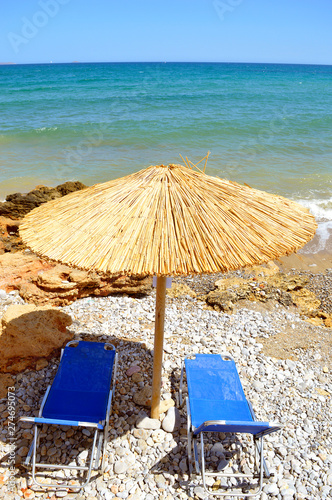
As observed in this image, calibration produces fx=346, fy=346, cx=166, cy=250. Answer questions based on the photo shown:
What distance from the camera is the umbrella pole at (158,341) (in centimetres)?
297

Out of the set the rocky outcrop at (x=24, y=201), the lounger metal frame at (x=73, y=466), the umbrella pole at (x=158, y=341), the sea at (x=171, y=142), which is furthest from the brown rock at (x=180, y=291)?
the rocky outcrop at (x=24, y=201)

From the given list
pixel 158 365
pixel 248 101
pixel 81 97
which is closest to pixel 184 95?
pixel 248 101

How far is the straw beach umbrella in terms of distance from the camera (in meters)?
2.29

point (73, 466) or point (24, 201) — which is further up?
point (24, 201)

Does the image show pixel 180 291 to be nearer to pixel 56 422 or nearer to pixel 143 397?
pixel 143 397

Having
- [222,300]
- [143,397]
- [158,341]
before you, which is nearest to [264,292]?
[222,300]

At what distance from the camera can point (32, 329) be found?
3854mm

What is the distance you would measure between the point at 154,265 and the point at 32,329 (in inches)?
90.2

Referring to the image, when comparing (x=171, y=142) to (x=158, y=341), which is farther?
(x=171, y=142)

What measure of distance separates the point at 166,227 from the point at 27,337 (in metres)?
2.35

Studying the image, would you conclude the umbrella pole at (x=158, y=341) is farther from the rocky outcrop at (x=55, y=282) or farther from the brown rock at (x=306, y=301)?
the brown rock at (x=306, y=301)

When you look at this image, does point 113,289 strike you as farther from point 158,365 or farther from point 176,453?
point 176,453

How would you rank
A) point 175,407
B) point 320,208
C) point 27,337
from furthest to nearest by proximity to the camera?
point 320,208, point 27,337, point 175,407

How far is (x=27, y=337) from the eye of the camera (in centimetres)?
382
